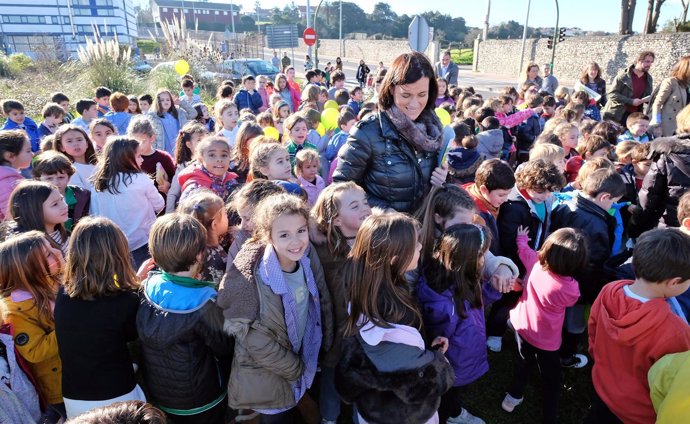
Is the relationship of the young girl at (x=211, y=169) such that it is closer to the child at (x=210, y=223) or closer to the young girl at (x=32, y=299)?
the child at (x=210, y=223)

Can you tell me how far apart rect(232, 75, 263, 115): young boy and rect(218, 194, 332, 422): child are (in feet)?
24.5

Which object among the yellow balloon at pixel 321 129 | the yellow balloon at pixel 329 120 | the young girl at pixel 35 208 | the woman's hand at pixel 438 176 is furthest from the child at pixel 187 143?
the woman's hand at pixel 438 176

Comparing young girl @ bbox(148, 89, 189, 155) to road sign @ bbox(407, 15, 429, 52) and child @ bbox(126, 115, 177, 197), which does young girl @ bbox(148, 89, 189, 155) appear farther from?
road sign @ bbox(407, 15, 429, 52)

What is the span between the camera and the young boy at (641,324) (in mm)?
1953

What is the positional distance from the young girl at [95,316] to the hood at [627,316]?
2.37m

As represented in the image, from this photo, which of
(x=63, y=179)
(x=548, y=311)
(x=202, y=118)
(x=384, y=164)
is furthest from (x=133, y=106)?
(x=548, y=311)

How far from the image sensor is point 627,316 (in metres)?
2.03

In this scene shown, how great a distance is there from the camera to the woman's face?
7.88 ft

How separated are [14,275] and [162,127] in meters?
4.52

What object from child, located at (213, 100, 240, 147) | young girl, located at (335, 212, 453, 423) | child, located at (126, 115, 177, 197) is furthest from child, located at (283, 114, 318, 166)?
young girl, located at (335, 212, 453, 423)

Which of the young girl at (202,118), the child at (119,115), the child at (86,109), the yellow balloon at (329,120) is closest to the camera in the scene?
the child at (86,109)

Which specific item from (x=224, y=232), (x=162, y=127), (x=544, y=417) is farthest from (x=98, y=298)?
(x=162, y=127)

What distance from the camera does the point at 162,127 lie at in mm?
6293

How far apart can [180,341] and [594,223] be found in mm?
2756
